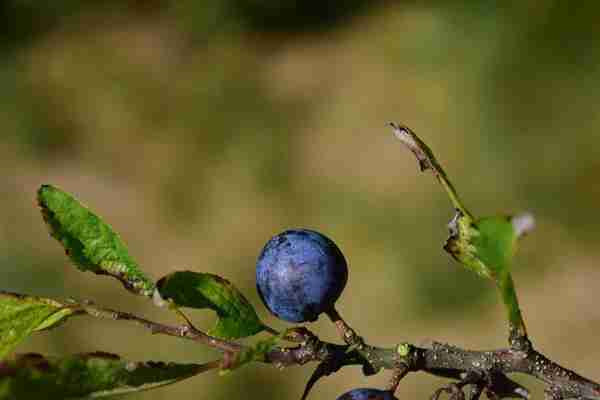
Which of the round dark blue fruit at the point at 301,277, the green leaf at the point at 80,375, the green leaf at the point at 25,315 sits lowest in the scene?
the green leaf at the point at 80,375

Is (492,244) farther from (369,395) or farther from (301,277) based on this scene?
(301,277)

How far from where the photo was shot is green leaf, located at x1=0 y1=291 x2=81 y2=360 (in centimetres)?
95

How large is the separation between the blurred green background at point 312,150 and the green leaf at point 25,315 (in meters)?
2.51

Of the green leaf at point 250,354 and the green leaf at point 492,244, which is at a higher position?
the green leaf at point 492,244

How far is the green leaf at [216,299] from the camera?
988mm

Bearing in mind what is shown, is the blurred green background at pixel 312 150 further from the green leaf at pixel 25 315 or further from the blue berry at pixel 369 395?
the green leaf at pixel 25 315

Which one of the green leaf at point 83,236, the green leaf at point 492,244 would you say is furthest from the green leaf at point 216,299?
the green leaf at point 492,244

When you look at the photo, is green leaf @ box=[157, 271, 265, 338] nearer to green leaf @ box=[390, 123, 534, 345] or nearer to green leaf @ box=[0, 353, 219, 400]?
green leaf @ box=[0, 353, 219, 400]

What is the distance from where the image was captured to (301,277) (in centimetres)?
117

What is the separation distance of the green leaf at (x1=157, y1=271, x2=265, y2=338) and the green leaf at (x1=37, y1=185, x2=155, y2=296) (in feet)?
0.18

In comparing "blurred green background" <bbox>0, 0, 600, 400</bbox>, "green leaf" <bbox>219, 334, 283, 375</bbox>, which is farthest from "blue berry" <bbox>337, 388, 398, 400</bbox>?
"blurred green background" <bbox>0, 0, 600, 400</bbox>

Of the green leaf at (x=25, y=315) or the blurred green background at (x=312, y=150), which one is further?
the blurred green background at (x=312, y=150)

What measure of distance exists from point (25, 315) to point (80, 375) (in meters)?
0.17

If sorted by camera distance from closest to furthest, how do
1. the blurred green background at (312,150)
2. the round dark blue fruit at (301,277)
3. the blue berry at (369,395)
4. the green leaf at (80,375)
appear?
1. the green leaf at (80,375)
2. the blue berry at (369,395)
3. the round dark blue fruit at (301,277)
4. the blurred green background at (312,150)
